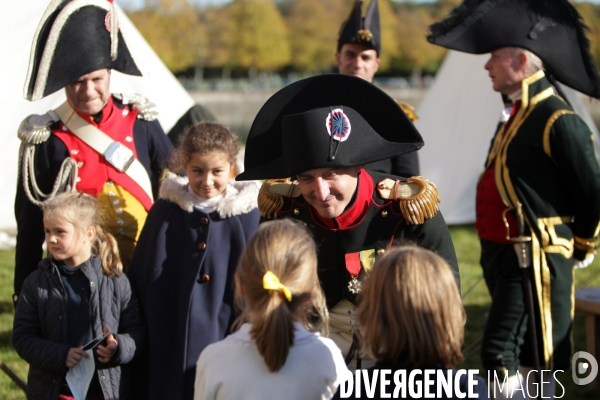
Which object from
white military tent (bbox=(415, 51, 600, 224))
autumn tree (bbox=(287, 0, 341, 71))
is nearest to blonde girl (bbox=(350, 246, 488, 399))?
white military tent (bbox=(415, 51, 600, 224))

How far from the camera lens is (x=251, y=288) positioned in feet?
7.50

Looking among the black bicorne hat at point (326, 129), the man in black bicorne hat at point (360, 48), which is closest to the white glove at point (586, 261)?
the man in black bicorne hat at point (360, 48)

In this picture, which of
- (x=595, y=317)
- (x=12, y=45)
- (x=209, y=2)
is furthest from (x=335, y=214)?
(x=209, y=2)

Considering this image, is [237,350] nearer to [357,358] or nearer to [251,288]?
[251,288]

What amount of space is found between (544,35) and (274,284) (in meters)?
2.28

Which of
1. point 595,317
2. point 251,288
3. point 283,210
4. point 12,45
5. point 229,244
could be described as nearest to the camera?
point 251,288

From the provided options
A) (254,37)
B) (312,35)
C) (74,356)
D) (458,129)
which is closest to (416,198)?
(74,356)

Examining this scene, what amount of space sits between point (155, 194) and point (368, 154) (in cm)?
148

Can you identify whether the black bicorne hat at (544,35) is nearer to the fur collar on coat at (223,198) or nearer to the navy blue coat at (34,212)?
the fur collar on coat at (223,198)

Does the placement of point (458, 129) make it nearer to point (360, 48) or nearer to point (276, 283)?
point (360, 48)

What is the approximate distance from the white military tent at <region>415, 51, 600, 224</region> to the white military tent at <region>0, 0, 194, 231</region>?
11.7 feet

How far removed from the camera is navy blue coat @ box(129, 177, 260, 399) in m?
3.27

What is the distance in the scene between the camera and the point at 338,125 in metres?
2.71

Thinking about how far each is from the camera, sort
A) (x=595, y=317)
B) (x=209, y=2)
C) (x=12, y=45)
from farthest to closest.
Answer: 1. (x=209, y=2)
2. (x=12, y=45)
3. (x=595, y=317)
